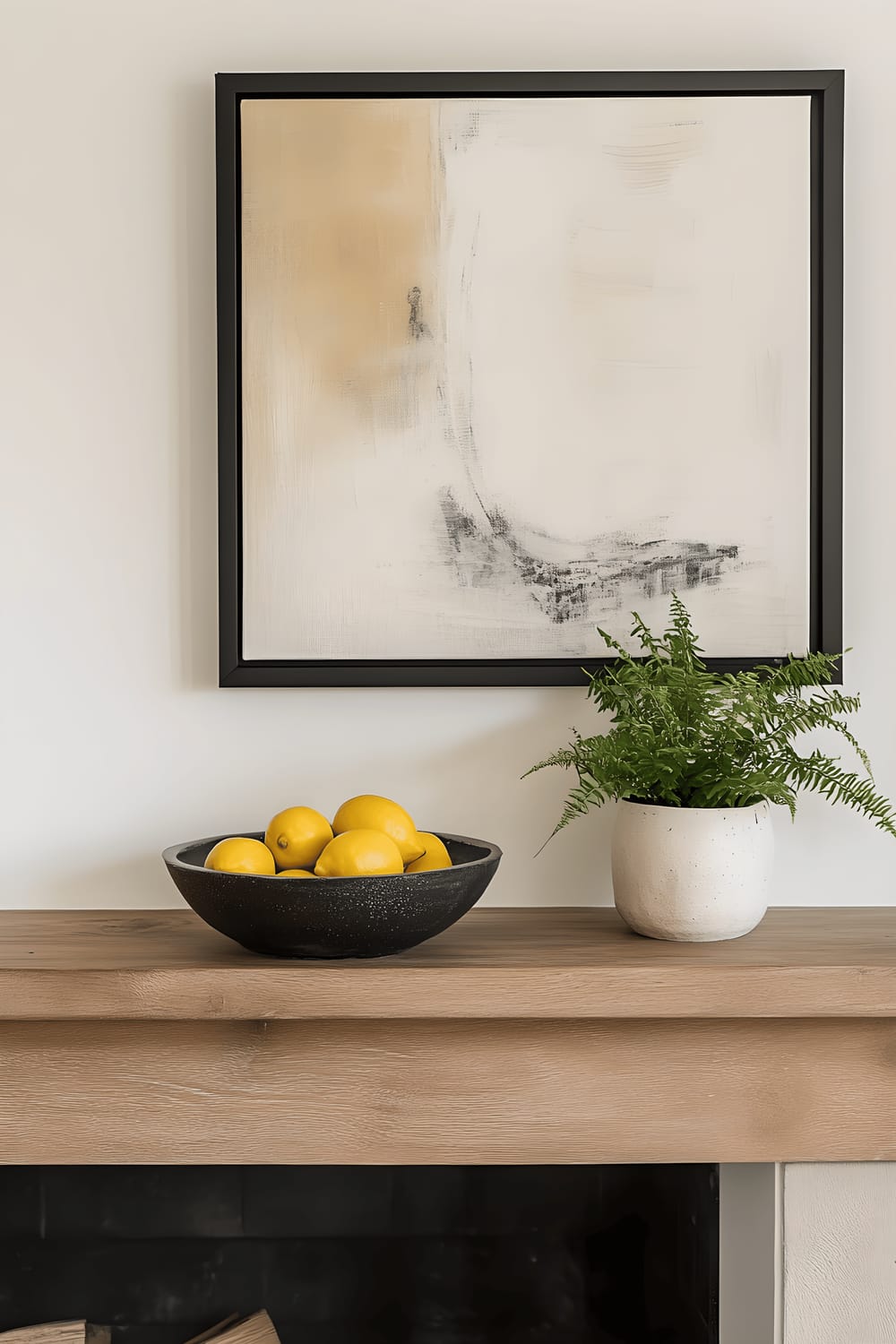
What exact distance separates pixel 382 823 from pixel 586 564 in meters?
0.40

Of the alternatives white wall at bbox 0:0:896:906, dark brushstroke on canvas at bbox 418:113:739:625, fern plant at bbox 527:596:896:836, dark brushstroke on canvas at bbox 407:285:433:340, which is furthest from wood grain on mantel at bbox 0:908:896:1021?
dark brushstroke on canvas at bbox 407:285:433:340

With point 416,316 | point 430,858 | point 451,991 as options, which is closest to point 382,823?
point 430,858

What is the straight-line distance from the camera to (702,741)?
1023mm

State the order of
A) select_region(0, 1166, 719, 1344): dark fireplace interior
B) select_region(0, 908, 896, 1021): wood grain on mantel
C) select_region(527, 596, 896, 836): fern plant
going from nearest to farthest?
select_region(0, 908, 896, 1021): wood grain on mantel, select_region(527, 596, 896, 836): fern plant, select_region(0, 1166, 719, 1344): dark fireplace interior

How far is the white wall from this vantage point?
1197 millimetres

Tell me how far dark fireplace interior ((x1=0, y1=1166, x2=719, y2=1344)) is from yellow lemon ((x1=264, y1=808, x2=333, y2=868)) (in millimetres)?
520

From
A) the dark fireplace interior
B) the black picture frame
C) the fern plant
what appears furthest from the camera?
the dark fireplace interior

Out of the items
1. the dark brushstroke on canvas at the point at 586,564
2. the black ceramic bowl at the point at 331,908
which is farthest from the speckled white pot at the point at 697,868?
the dark brushstroke on canvas at the point at 586,564

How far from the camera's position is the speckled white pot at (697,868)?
1.00 m

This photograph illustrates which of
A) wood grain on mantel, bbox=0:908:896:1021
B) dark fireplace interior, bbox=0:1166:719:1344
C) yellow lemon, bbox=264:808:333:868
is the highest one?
yellow lemon, bbox=264:808:333:868

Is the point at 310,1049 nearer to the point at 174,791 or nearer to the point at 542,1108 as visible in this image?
the point at 542,1108

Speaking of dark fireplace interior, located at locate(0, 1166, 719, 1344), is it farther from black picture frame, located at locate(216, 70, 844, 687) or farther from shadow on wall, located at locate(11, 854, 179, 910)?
black picture frame, located at locate(216, 70, 844, 687)

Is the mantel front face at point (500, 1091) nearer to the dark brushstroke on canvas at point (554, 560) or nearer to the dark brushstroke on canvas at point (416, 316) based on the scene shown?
the dark brushstroke on canvas at point (554, 560)

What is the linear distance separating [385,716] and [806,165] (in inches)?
31.7
